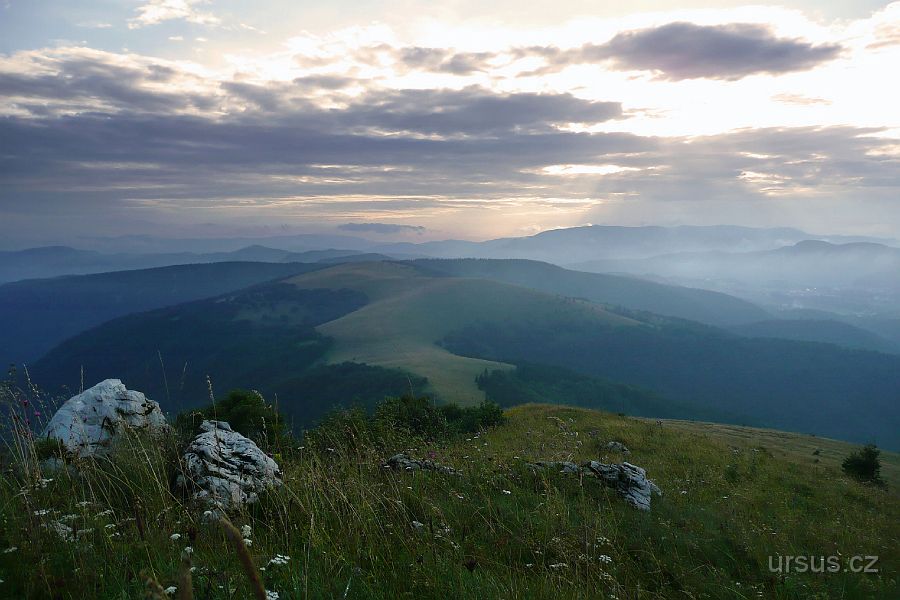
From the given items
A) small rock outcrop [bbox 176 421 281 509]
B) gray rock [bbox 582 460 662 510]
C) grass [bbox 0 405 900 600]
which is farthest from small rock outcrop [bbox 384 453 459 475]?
gray rock [bbox 582 460 662 510]

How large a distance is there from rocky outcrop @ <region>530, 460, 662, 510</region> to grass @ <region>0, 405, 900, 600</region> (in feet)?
1.02

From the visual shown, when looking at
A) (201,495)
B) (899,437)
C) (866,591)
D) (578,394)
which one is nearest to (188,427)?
(201,495)

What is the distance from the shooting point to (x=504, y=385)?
162 m

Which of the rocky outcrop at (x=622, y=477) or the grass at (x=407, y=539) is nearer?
the grass at (x=407, y=539)

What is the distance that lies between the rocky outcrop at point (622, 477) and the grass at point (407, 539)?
311 millimetres

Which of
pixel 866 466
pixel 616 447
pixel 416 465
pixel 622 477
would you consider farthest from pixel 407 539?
pixel 866 466

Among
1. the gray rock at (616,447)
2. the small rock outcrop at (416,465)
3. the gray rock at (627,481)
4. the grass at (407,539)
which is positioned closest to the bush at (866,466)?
the gray rock at (616,447)

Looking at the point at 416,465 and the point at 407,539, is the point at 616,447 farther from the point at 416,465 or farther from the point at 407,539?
the point at 407,539

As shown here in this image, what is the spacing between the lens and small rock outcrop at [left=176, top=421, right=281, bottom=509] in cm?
660

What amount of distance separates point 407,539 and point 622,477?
754 cm

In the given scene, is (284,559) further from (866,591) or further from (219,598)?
(866,591)

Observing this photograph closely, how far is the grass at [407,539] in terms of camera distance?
14.6 ft

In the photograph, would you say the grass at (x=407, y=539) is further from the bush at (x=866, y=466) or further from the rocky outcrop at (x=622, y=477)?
the bush at (x=866, y=466)

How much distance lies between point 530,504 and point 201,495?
16.4ft
